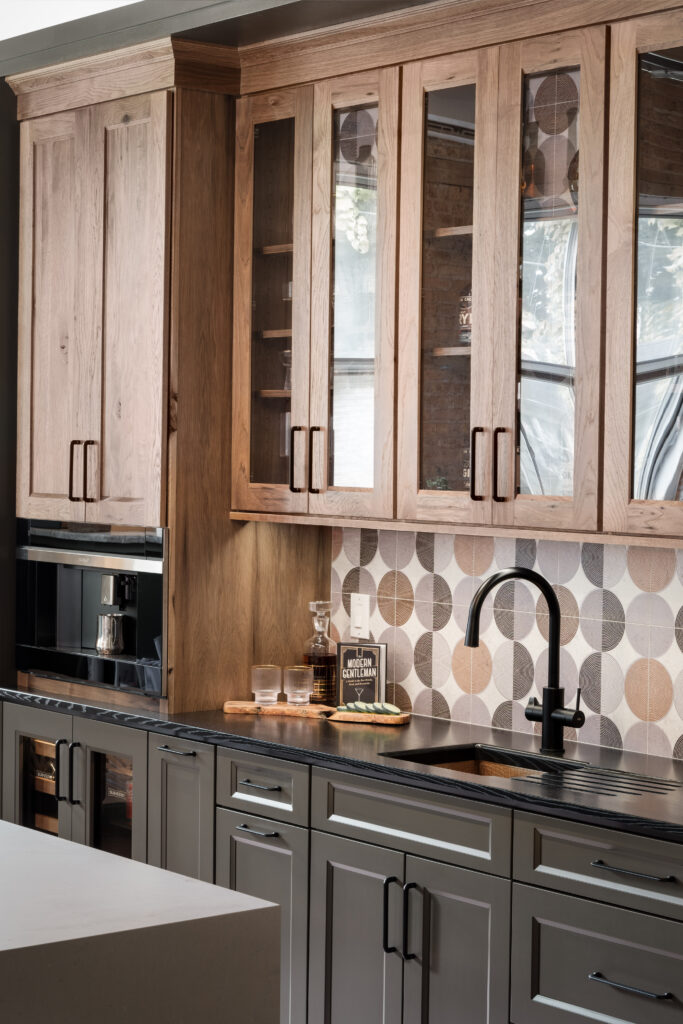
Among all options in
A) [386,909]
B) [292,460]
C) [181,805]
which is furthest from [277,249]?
[386,909]

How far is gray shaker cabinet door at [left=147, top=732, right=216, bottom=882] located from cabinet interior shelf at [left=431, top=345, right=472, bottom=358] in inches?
45.6

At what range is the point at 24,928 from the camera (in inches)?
59.1

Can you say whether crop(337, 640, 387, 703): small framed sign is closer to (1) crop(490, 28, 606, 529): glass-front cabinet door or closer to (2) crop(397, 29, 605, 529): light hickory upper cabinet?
(2) crop(397, 29, 605, 529): light hickory upper cabinet

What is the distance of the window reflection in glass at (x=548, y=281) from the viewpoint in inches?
117

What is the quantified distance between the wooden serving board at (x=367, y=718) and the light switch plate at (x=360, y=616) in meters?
0.38

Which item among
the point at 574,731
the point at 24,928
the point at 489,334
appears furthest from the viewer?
the point at 574,731

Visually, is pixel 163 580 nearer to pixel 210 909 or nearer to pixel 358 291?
pixel 358 291

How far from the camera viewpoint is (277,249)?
3.64 meters

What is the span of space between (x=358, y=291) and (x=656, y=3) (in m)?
1.03

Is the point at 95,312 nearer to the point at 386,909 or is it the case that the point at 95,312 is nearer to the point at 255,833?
the point at 255,833

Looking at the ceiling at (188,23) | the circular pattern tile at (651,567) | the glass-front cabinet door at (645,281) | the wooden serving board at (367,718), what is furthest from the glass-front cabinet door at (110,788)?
the ceiling at (188,23)

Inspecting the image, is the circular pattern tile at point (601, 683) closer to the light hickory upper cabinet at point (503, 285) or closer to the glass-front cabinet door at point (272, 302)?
the light hickory upper cabinet at point (503, 285)

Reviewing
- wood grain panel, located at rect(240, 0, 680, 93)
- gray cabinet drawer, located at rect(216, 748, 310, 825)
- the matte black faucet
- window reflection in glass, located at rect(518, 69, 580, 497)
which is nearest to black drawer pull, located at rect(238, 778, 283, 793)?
gray cabinet drawer, located at rect(216, 748, 310, 825)

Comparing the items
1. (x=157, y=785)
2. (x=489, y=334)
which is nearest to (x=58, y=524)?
(x=157, y=785)
